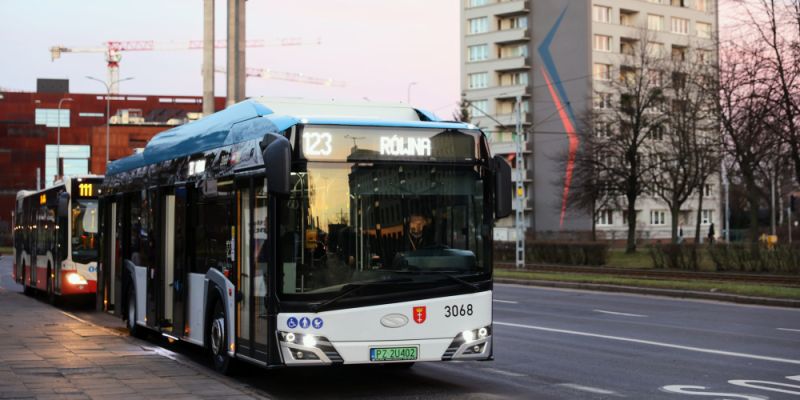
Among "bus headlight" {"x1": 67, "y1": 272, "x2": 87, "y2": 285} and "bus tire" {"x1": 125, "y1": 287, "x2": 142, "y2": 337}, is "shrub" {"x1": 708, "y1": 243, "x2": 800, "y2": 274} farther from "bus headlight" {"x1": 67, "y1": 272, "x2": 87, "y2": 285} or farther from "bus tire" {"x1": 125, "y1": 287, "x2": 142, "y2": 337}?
"bus tire" {"x1": 125, "y1": 287, "x2": 142, "y2": 337}

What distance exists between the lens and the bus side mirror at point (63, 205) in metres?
23.6

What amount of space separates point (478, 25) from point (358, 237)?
97.8m

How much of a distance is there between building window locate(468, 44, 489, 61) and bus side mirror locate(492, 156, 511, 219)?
313 ft

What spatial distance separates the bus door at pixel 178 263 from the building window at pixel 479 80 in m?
92.0

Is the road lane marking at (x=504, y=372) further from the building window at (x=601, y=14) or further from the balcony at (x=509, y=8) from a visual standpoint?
the balcony at (x=509, y=8)

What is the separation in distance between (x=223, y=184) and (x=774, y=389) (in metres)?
6.32

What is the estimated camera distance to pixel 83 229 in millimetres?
24219

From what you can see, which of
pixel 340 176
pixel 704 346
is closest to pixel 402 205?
pixel 340 176

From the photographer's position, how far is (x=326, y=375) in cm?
1268

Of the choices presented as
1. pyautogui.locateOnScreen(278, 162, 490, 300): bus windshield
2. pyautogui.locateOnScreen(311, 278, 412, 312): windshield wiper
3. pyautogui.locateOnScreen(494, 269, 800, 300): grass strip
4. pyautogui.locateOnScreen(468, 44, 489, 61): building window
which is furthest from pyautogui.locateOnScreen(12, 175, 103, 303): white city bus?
pyautogui.locateOnScreen(468, 44, 489, 61): building window

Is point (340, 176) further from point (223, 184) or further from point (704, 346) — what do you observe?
point (704, 346)

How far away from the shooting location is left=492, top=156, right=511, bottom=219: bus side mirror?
10875 millimetres

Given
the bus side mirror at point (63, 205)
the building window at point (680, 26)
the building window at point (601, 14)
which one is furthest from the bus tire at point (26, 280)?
the building window at point (680, 26)

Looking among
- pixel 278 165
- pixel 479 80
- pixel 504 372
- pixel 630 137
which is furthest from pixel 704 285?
pixel 479 80
